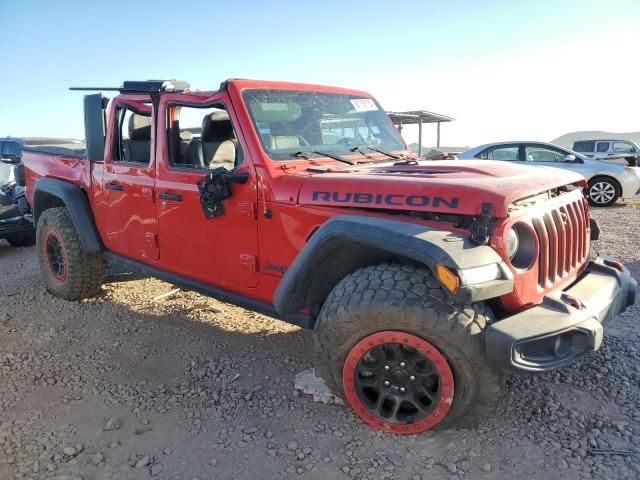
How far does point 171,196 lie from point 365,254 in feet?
5.09

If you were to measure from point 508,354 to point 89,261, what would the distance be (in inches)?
154

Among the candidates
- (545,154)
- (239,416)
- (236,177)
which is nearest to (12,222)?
(236,177)

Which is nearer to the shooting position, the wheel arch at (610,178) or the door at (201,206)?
the door at (201,206)

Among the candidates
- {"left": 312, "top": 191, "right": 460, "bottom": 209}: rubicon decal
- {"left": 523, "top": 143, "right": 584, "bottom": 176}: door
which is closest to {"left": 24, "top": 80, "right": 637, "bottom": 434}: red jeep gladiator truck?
{"left": 312, "top": 191, "right": 460, "bottom": 209}: rubicon decal

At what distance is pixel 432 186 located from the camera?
2.59 m

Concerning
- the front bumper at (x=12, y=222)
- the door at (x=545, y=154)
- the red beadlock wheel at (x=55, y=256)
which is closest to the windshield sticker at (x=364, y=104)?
the red beadlock wheel at (x=55, y=256)

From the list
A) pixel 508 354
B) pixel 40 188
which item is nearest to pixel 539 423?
pixel 508 354

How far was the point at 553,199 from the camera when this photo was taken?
299 centimetres

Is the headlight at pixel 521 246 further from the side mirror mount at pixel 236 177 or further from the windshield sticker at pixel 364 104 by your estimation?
the windshield sticker at pixel 364 104

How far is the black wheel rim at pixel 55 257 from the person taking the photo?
496 cm

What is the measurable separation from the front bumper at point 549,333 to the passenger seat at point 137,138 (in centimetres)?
316

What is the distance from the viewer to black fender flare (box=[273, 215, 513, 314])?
2318 mm

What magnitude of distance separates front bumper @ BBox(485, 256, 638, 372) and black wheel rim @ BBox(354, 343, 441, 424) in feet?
1.20

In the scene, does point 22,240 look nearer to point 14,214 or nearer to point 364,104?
point 14,214
